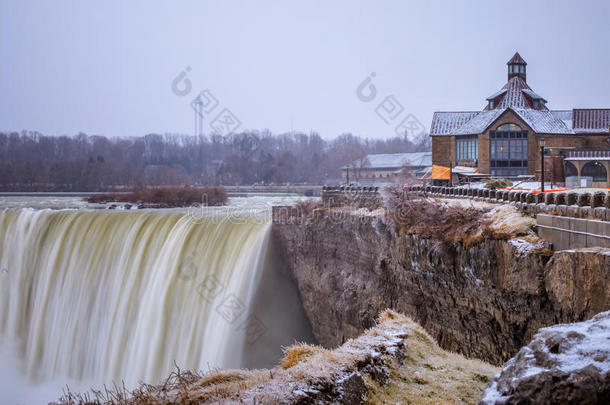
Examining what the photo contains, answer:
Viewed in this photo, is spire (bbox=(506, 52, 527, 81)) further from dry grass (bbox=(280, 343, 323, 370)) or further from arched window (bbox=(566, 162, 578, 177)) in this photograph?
dry grass (bbox=(280, 343, 323, 370))

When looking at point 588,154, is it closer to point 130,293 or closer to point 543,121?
point 543,121

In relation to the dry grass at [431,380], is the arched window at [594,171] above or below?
above

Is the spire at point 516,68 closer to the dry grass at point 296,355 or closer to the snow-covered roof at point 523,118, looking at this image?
the snow-covered roof at point 523,118

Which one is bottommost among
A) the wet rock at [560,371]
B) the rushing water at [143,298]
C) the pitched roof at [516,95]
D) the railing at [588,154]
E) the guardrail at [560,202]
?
the rushing water at [143,298]

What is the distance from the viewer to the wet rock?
4961 millimetres

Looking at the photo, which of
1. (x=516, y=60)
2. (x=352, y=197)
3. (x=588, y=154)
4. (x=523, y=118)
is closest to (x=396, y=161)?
(x=516, y=60)

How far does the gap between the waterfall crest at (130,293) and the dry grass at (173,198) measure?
24.5m

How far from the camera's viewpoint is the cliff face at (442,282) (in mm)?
11766

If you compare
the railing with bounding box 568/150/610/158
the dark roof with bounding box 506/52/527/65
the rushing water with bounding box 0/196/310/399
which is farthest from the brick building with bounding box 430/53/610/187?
the rushing water with bounding box 0/196/310/399

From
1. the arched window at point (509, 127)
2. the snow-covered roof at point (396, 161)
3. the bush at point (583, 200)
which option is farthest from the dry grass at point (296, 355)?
the snow-covered roof at point (396, 161)

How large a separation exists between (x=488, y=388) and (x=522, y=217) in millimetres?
10593

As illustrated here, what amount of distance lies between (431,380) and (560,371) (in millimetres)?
4843

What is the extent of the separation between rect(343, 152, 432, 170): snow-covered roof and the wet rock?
72625 mm

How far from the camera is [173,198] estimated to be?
5978cm
